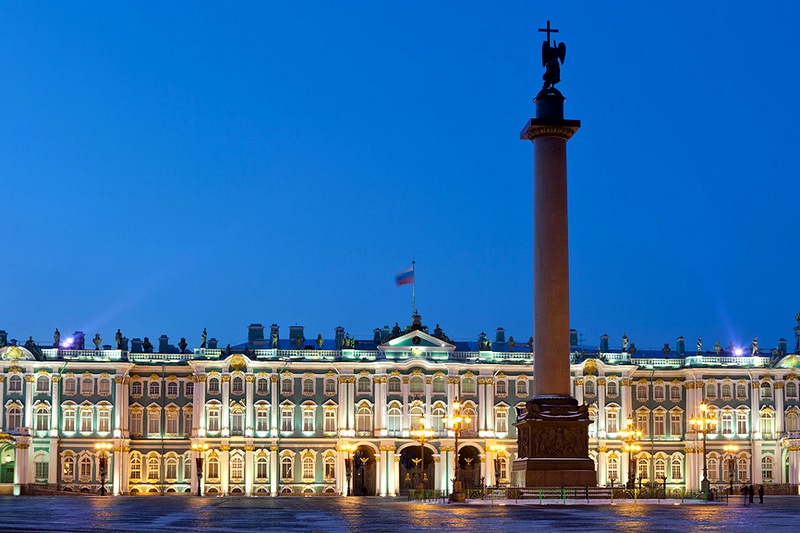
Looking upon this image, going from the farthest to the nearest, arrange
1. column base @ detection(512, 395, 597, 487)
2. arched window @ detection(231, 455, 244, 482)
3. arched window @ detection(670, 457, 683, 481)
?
1. arched window @ detection(670, 457, 683, 481)
2. arched window @ detection(231, 455, 244, 482)
3. column base @ detection(512, 395, 597, 487)

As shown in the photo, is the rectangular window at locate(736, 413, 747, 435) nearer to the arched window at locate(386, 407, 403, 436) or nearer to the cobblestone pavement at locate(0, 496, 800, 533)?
the arched window at locate(386, 407, 403, 436)

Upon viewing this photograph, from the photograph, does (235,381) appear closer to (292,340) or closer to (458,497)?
(292,340)

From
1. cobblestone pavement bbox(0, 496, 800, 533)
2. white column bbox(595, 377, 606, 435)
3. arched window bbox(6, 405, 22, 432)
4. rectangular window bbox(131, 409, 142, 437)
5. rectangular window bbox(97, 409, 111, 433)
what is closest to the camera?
cobblestone pavement bbox(0, 496, 800, 533)

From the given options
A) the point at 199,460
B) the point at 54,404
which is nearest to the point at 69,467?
the point at 54,404

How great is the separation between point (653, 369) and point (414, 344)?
18.9 metres

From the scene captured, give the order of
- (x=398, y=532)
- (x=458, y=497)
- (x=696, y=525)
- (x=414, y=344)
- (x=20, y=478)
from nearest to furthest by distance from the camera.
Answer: (x=398, y=532) < (x=696, y=525) < (x=458, y=497) < (x=20, y=478) < (x=414, y=344)

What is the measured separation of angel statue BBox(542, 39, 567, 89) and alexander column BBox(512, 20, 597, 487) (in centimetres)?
164

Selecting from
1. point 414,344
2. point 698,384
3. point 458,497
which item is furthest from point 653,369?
point 458,497

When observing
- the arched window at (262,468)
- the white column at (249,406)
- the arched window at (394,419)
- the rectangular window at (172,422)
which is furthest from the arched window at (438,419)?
the rectangular window at (172,422)

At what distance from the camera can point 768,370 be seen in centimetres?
10106

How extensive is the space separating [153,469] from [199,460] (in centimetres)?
679

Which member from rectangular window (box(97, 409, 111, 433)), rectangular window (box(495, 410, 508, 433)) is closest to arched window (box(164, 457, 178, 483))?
rectangular window (box(97, 409, 111, 433))

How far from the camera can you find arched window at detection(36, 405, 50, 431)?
95062mm

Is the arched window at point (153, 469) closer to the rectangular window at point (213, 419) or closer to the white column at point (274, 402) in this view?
the rectangular window at point (213, 419)
